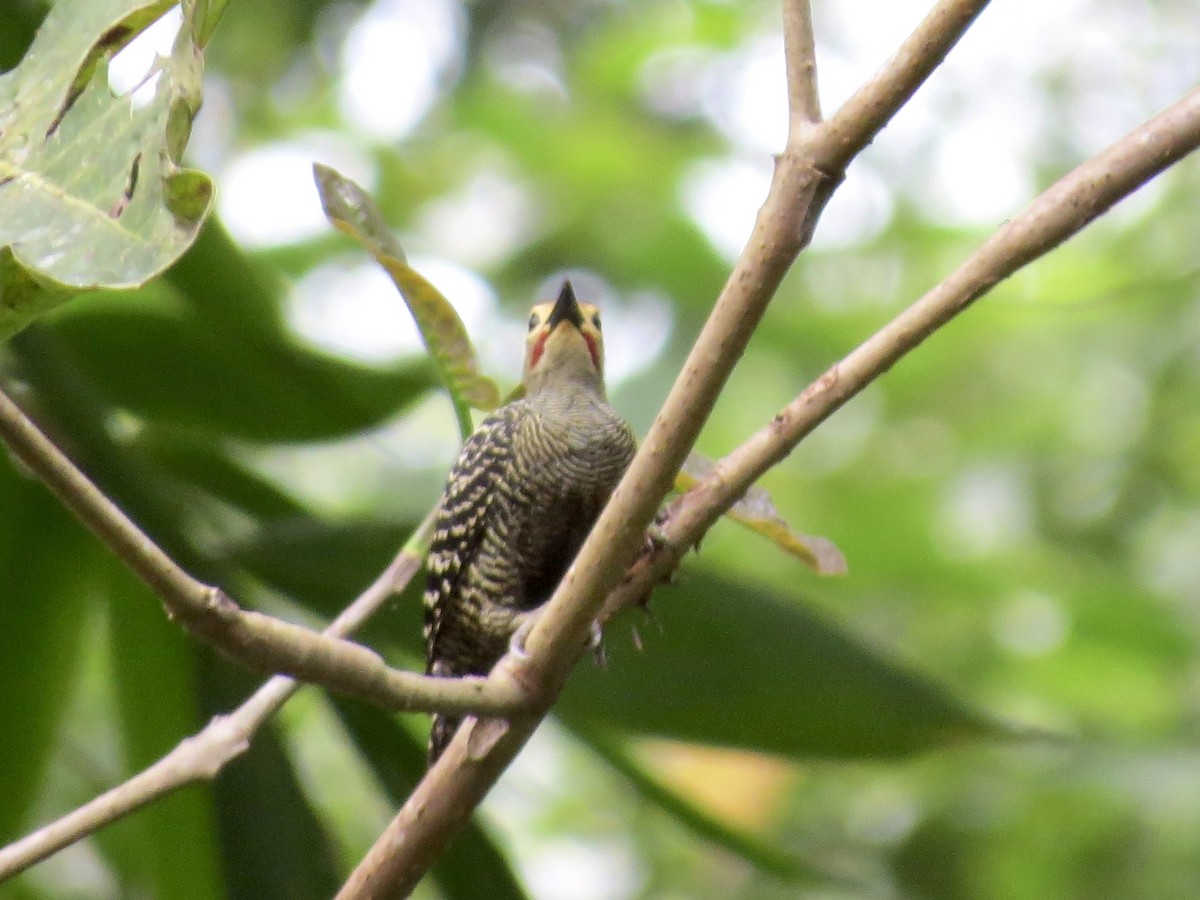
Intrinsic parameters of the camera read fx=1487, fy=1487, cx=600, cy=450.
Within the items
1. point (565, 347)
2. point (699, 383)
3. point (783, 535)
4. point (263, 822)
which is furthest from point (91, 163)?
point (565, 347)

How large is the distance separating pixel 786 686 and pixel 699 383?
997 millimetres

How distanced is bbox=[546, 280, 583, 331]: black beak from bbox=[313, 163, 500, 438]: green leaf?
3.53ft

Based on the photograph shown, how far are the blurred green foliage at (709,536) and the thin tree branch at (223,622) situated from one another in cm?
93

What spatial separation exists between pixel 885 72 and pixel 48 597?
1552mm

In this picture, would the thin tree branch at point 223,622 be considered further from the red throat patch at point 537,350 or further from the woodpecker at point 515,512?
the red throat patch at point 537,350

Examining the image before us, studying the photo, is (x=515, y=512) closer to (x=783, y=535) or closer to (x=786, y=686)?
(x=786, y=686)

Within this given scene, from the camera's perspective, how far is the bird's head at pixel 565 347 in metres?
3.01

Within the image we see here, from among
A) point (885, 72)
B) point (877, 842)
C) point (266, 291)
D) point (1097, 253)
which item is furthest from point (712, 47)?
point (885, 72)

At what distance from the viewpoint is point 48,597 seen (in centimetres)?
222

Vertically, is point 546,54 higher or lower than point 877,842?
higher

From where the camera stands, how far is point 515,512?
282 centimetres

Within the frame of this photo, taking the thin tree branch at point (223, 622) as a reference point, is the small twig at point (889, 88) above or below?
above

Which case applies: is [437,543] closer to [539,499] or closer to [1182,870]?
[539,499]

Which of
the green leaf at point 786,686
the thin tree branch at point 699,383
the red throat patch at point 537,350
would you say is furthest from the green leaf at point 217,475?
the thin tree branch at point 699,383
